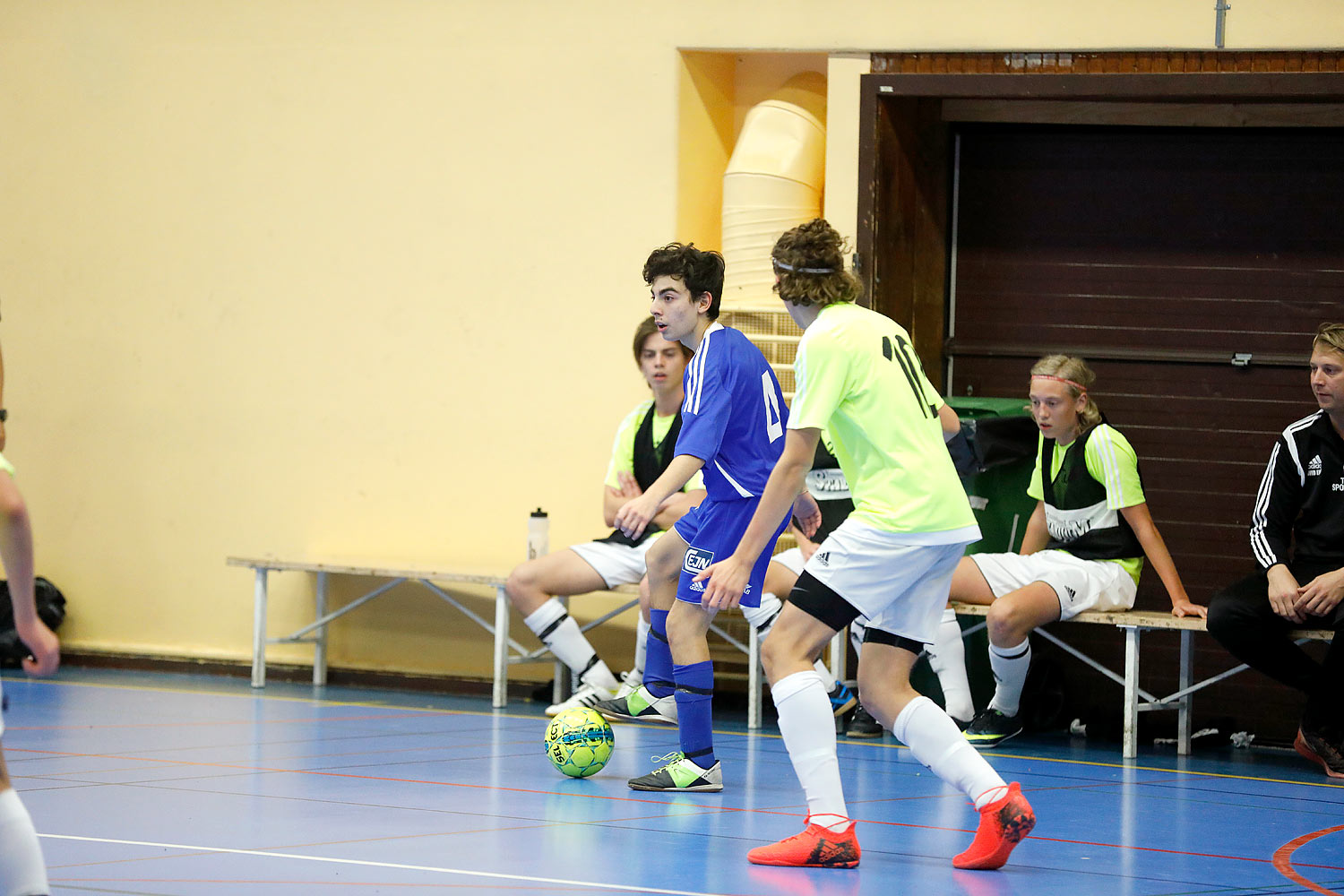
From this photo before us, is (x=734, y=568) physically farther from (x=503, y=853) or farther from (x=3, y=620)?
(x=3, y=620)

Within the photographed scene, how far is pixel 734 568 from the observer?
4598 millimetres

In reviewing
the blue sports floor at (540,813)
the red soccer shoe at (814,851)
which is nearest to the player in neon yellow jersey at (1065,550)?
the blue sports floor at (540,813)

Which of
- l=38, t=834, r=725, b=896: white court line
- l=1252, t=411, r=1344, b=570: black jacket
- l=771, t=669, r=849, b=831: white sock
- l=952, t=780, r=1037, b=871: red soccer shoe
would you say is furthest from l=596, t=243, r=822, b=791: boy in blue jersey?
l=1252, t=411, r=1344, b=570: black jacket

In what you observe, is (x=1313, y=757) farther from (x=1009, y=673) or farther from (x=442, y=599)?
(x=442, y=599)

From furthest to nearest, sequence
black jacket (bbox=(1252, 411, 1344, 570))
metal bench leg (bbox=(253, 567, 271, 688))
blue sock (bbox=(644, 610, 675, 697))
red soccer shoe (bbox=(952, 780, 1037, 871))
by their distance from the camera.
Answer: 1. metal bench leg (bbox=(253, 567, 271, 688))
2. black jacket (bbox=(1252, 411, 1344, 570))
3. blue sock (bbox=(644, 610, 675, 697))
4. red soccer shoe (bbox=(952, 780, 1037, 871))

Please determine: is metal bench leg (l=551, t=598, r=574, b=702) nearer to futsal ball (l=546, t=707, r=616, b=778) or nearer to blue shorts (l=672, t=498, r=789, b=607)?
futsal ball (l=546, t=707, r=616, b=778)

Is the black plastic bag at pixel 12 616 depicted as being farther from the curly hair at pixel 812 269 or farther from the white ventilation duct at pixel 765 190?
the curly hair at pixel 812 269

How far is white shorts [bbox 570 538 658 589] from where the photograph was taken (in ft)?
25.6

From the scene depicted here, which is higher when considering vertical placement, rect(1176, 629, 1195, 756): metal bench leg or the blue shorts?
the blue shorts

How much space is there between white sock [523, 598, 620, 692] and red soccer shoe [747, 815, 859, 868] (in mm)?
Result: 3447

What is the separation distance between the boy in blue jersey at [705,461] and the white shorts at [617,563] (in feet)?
6.75

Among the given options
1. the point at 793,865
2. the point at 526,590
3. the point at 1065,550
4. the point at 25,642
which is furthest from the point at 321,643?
the point at 25,642

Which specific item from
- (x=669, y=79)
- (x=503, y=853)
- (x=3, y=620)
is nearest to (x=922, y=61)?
(x=669, y=79)

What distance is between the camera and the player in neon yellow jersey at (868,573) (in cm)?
439
